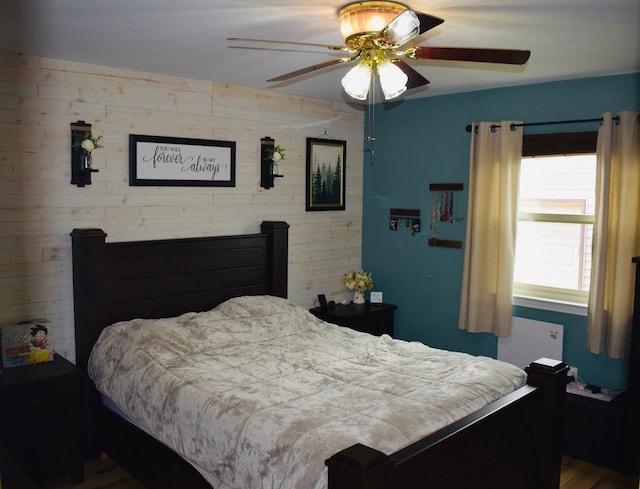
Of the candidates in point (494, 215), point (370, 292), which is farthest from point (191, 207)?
point (494, 215)

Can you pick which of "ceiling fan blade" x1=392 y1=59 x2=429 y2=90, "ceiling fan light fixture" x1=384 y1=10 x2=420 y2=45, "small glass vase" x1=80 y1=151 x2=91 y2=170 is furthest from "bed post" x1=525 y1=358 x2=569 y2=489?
"small glass vase" x1=80 y1=151 x2=91 y2=170

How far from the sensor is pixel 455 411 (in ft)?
8.52

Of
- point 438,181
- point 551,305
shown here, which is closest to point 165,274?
point 438,181

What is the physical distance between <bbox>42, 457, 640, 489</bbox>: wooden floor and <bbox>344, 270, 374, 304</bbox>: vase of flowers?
210 centimetres

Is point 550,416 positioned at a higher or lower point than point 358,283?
lower

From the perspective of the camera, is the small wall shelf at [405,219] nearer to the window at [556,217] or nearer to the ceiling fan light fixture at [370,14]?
the window at [556,217]

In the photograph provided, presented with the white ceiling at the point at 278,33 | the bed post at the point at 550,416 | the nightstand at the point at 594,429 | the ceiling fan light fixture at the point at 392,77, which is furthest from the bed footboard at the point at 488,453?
the white ceiling at the point at 278,33

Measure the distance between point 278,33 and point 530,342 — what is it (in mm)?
2861

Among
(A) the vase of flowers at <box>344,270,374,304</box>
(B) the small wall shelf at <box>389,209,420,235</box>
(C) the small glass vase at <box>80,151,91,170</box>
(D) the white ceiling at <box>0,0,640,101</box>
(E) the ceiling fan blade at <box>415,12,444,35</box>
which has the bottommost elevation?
(A) the vase of flowers at <box>344,270,374,304</box>

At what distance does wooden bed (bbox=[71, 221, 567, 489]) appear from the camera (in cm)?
216

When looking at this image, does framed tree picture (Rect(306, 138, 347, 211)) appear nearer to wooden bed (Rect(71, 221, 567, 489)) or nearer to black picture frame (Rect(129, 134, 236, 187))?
wooden bed (Rect(71, 221, 567, 489))

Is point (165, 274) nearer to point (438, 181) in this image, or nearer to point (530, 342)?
point (438, 181)

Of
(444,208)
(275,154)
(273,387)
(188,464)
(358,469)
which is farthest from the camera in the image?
(444,208)

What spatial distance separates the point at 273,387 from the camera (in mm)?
2889
